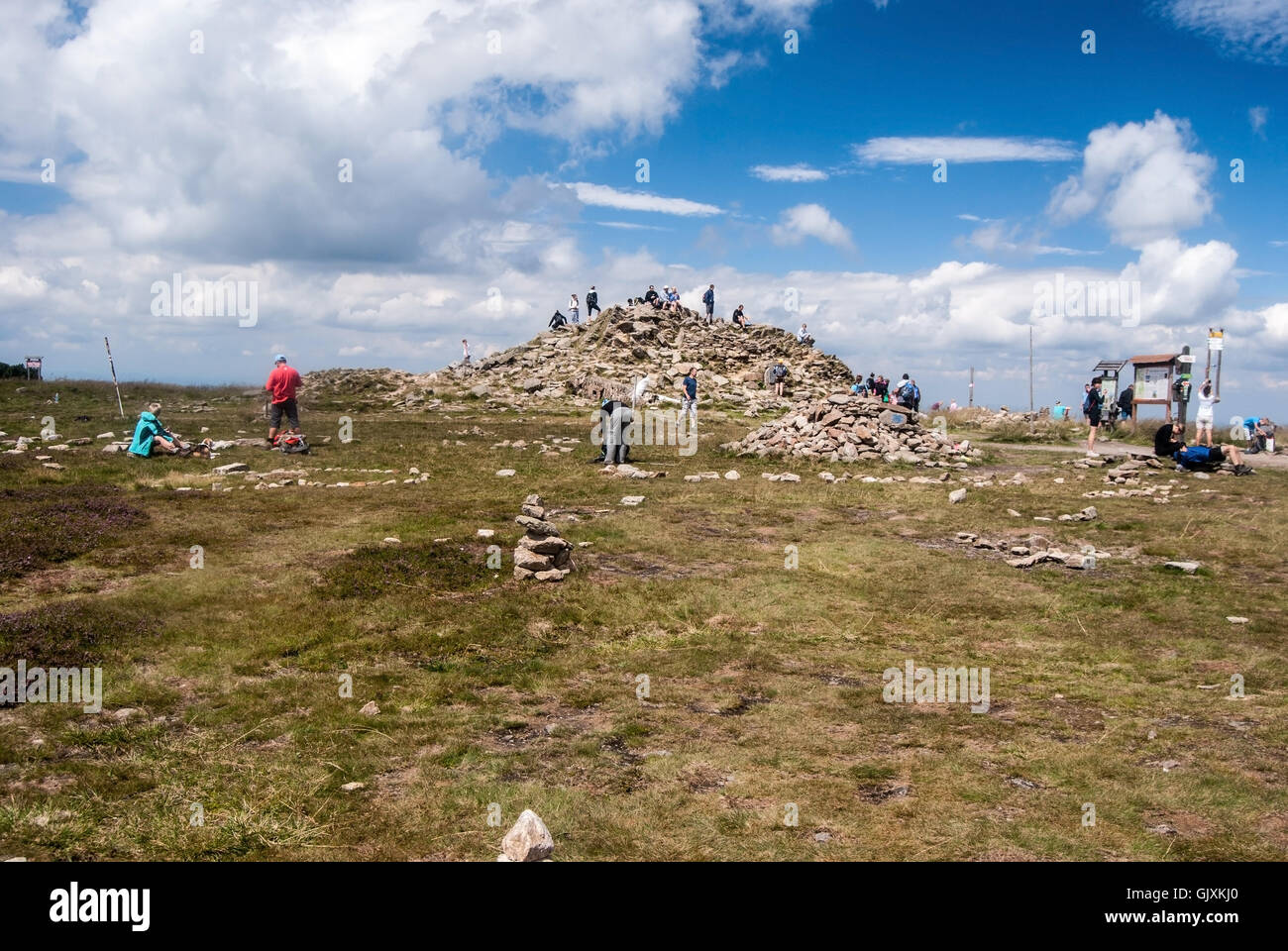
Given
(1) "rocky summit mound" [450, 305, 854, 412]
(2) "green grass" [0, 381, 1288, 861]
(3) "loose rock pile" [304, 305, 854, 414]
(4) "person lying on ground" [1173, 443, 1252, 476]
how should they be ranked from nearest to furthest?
(2) "green grass" [0, 381, 1288, 861] → (4) "person lying on ground" [1173, 443, 1252, 476] → (3) "loose rock pile" [304, 305, 854, 414] → (1) "rocky summit mound" [450, 305, 854, 412]

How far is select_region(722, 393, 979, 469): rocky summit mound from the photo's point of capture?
26469mm

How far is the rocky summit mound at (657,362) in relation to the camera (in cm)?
5047

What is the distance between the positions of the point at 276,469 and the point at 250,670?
42.3 ft

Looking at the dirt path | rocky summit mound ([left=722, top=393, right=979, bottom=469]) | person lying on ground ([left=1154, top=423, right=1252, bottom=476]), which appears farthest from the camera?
rocky summit mound ([left=722, top=393, right=979, bottom=469])

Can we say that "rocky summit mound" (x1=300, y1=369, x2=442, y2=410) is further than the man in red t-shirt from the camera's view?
Yes

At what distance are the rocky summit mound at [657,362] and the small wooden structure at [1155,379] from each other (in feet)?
60.1

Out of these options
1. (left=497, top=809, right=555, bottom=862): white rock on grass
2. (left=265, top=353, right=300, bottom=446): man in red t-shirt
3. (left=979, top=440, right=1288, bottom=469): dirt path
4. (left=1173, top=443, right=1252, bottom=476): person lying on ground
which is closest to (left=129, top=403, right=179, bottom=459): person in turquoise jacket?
(left=265, top=353, right=300, bottom=446): man in red t-shirt

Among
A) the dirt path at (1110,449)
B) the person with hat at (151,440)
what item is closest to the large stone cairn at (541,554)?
the person with hat at (151,440)

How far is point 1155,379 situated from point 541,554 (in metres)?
29.1

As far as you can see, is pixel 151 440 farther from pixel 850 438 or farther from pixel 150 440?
pixel 850 438

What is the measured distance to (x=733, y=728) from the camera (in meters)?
7.59

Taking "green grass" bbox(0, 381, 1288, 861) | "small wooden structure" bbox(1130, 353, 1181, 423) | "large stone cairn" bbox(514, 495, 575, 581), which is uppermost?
"small wooden structure" bbox(1130, 353, 1181, 423)

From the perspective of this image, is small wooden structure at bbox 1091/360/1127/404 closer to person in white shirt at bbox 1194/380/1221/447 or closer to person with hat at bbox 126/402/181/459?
person in white shirt at bbox 1194/380/1221/447

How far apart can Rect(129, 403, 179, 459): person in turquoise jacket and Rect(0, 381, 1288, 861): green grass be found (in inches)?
133
